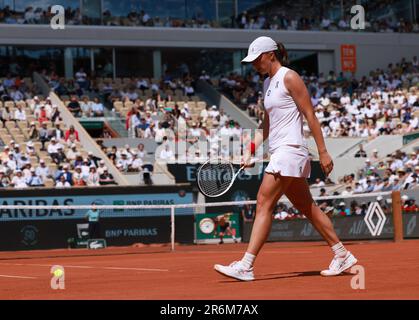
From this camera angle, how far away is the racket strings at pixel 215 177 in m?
9.54

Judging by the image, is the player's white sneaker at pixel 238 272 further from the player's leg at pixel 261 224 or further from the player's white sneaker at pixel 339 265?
the player's white sneaker at pixel 339 265

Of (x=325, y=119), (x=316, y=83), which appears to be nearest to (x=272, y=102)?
(x=325, y=119)

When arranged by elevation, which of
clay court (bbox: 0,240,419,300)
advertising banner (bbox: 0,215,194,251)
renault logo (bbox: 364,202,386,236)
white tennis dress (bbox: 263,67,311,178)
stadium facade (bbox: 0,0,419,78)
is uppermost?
stadium facade (bbox: 0,0,419,78)

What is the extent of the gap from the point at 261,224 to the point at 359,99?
29852 millimetres

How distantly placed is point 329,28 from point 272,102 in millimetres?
35948

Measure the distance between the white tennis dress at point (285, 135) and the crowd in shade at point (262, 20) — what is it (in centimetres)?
3070

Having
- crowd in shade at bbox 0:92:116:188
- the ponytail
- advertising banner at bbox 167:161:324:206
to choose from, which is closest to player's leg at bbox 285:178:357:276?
the ponytail

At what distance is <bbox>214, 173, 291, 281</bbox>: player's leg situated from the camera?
8.61m

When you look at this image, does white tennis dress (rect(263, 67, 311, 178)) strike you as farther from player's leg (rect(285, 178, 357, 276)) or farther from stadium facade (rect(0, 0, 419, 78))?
stadium facade (rect(0, 0, 419, 78))

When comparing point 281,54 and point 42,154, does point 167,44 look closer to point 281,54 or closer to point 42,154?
point 42,154

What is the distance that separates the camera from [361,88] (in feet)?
132

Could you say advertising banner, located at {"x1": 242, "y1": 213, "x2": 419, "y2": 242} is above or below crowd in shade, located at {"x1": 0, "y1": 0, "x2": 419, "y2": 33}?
below

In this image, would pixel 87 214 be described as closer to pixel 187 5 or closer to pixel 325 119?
pixel 325 119

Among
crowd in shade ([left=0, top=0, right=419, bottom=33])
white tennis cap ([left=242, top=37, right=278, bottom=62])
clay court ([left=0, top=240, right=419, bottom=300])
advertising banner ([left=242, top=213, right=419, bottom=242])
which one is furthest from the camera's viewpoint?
crowd in shade ([left=0, top=0, right=419, bottom=33])
